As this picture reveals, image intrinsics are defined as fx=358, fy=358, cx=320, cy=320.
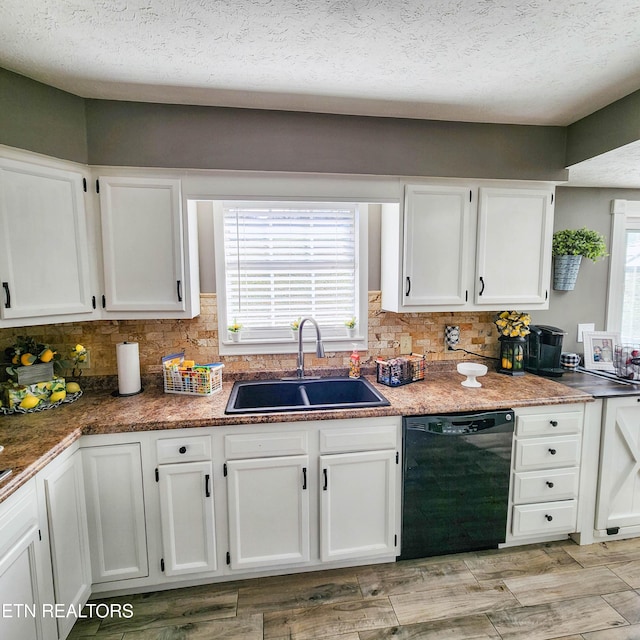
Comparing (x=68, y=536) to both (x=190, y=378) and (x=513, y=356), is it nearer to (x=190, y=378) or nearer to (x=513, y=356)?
(x=190, y=378)

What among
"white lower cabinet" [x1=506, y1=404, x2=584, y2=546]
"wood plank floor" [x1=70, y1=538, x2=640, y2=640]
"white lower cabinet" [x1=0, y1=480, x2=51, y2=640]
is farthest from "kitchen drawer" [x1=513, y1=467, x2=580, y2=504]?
"white lower cabinet" [x1=0, y1=480, x2=51, y2=640]

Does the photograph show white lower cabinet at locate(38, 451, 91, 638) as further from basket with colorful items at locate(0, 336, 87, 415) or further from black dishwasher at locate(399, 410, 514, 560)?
black dishwasher at locate(399, 410, 514, 560)

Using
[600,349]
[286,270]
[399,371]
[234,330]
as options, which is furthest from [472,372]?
[234,330]

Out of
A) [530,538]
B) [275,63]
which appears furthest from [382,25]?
[530,538]

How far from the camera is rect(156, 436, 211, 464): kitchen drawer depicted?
67.8 inches

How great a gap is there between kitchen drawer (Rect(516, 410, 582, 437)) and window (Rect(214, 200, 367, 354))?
3.48 feet

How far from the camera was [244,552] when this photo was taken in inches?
72.1

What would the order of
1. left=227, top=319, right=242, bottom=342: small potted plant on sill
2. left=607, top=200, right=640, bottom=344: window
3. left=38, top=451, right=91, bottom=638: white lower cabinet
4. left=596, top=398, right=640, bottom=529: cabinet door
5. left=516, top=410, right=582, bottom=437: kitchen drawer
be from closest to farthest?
left=38, top=451, right=91, bottom=638: white lower cabinet → left=516, top=410, right=582, bottom=437: kitchen drawer → left=596, top=398, right=640, bottom=529: cabinet door → left=227, top=319, right=242, bottom=342: small potted plant on sill → left=607, top=200, right=640, bottom=344: window

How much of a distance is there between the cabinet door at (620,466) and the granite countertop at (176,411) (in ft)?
0.84

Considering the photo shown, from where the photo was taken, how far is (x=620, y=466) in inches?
83.5

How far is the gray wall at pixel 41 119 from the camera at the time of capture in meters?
1.61

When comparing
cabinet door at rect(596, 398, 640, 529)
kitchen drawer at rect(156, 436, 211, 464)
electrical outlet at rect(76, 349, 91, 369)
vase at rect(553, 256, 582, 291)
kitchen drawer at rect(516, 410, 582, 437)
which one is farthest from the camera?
vase at rect(553, 256, 582, 291)

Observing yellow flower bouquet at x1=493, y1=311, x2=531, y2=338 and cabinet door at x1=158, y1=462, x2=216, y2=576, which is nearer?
cabinet door at x1=158, y1=462, x2=216, y2=576

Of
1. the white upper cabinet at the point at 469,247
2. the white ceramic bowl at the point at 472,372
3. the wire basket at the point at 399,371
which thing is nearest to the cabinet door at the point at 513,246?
the white upper cabinet at the point at 469,247
